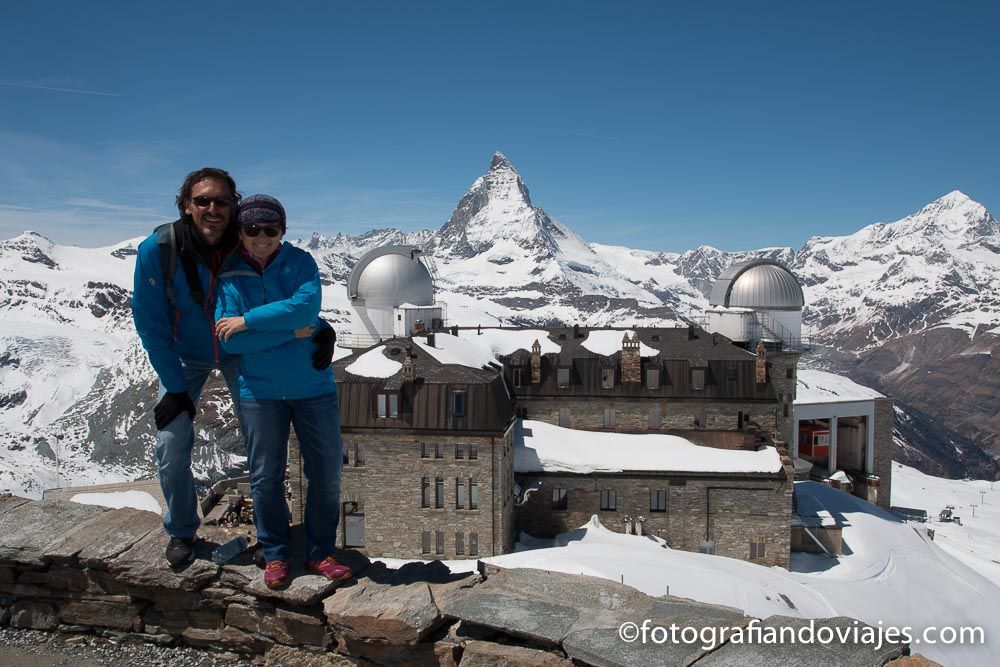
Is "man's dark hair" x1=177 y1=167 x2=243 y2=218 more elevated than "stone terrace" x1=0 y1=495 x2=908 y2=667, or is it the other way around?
"man's dark hair" x1=177 y1=167 x2=243 y2=218

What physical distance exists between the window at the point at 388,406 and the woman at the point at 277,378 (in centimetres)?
2568

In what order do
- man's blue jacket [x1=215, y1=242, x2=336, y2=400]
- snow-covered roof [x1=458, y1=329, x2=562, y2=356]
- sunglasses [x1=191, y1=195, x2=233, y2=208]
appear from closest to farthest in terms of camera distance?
1. man's blue jacket [x1=215, y1=242, x2=336, y2=400]
2. sunglasses [x1=191, y1=195, x2=233, y2=208]
3. snow-covered roof [x1=458, y1=329, x2=562, y2=356]

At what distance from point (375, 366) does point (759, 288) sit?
3095cm

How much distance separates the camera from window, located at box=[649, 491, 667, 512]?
37.2m

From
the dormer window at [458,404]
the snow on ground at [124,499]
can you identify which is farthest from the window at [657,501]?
the snow on ground at [124,499]

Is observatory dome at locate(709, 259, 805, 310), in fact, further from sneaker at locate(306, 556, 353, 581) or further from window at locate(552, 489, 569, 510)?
sneaker at locate(306, 556, 353, 581)

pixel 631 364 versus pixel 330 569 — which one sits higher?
pixel 631 364

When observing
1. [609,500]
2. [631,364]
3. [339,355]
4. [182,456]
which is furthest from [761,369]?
[339,355]

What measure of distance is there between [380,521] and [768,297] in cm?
3317

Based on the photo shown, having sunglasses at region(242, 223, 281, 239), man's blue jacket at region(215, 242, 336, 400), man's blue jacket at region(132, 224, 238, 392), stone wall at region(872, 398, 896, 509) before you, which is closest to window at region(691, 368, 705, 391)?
stone wall at region(872, 398, 896, 509)

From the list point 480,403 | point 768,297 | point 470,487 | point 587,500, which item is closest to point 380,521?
point 470,487

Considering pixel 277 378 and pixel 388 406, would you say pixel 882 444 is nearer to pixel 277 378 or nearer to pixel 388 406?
pixel 388 406

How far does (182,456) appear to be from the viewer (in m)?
8.95

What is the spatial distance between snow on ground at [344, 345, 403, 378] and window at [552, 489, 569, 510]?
10.3 meters
